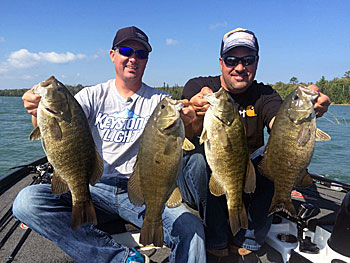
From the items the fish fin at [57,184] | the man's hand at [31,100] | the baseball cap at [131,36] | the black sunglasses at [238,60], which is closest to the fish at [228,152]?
the black sunglasses at [238,60]

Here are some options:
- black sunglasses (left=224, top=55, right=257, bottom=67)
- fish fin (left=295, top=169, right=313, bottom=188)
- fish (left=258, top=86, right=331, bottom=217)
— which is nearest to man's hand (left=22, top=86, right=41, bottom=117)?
black sunglasses (left=224, top=55, right=257, bottom=67)

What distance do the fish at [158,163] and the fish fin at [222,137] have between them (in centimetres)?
32

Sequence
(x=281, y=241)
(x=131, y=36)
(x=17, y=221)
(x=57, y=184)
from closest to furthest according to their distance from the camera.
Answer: (x=57, y=184)
(x=131, y=36)
(x=281, y=241)
(x=17, y=221)

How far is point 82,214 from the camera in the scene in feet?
9.15

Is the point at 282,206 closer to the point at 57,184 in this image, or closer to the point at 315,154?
the point at 57,184

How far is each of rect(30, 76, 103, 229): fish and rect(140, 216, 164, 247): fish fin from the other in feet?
1.69

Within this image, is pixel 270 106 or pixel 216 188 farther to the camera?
pixel 270 106

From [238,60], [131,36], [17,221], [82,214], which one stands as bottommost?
[17,221]

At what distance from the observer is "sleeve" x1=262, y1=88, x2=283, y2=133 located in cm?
368

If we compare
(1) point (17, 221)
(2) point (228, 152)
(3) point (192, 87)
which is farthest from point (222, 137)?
(1) point (17, 221)

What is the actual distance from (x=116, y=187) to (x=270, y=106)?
2.20 m

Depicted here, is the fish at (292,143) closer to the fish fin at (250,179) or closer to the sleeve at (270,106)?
the fish fin at (250,179)

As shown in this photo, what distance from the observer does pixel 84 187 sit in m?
2.79

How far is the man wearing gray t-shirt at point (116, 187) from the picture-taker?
115 inches
